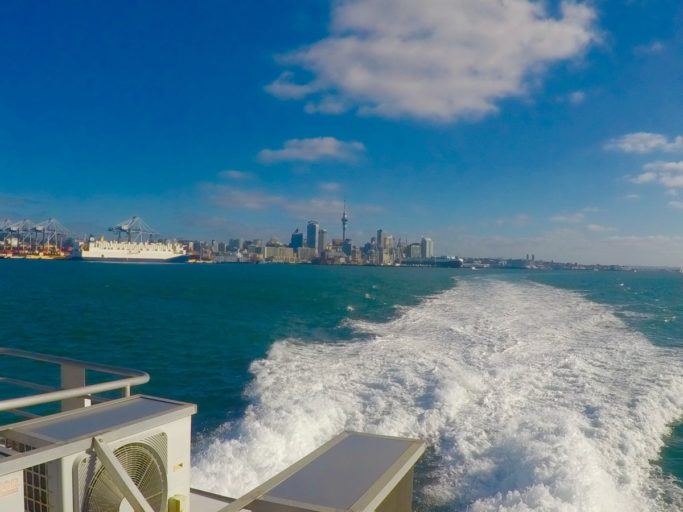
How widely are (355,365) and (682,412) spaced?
27.0 ft

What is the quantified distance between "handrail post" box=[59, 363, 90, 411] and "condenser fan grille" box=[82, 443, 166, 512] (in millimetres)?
1102

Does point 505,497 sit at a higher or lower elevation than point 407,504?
lower

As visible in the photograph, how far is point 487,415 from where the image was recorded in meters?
10.2

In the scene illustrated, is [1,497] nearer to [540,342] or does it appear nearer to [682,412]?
[682,412]

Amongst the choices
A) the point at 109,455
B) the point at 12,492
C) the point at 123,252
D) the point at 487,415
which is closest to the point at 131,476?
the point at 109,455

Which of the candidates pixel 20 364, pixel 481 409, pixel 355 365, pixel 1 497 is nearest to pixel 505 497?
pixel 481 409

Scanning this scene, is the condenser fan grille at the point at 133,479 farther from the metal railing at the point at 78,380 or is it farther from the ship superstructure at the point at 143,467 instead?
the metal railing at the point at 78,380

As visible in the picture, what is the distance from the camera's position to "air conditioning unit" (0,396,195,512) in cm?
245

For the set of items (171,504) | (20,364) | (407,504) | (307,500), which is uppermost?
(307,500)

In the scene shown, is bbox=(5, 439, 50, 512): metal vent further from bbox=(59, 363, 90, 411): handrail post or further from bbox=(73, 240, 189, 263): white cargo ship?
bbox=(73, 240, 189, 263): white cargo ship

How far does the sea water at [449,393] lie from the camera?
764cm

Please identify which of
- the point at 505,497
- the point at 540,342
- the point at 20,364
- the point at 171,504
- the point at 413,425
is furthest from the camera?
the point at 540,342

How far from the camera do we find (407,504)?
271 centimetres

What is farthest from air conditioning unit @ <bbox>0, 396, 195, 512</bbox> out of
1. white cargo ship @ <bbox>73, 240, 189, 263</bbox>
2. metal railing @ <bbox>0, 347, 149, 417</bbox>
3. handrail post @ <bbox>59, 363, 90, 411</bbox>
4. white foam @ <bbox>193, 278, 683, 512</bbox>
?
white cargo ship @ <bbox>73, 240, 189, 263</bbox>
